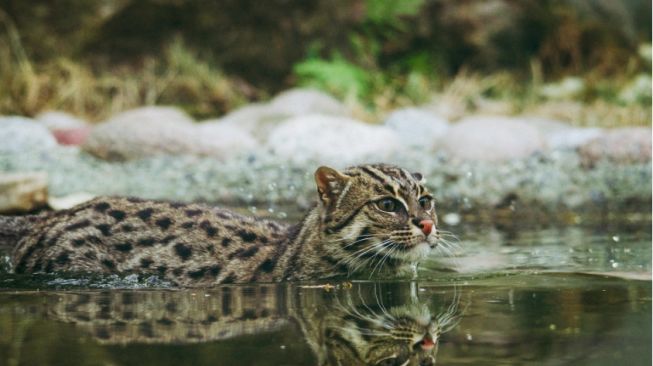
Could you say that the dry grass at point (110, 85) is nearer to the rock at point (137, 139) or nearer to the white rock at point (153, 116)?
the white rock at point (153, 116)

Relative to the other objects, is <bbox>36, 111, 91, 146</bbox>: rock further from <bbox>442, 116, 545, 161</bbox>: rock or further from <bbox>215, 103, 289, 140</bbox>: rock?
<bbox>442, 116, 545, 161</bbox>: rock

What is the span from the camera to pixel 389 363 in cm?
442

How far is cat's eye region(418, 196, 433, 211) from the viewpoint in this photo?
709cm

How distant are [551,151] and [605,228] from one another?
4.05m

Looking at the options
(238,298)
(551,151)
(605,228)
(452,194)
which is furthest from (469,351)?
(551,151)

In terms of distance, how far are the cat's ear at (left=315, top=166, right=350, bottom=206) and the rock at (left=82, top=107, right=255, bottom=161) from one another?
774 cm

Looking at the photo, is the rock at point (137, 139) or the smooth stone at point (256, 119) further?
the smooth stone at point (256, 119)

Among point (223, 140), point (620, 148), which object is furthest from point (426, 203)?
point (223, 140)

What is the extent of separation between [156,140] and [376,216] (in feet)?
28.2

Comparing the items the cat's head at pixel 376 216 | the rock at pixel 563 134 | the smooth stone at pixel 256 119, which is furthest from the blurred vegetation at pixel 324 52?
the cat's head at pixel 376 216

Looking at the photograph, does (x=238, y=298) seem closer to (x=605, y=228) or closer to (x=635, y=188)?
(x=605, y=228)

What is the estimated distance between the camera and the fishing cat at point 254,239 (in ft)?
22.9

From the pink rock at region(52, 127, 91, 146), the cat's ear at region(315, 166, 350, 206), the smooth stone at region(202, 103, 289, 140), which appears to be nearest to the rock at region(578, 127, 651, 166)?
the smooth stone at region(202, 103, 289, 140)

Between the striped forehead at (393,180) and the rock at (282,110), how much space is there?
924cm
